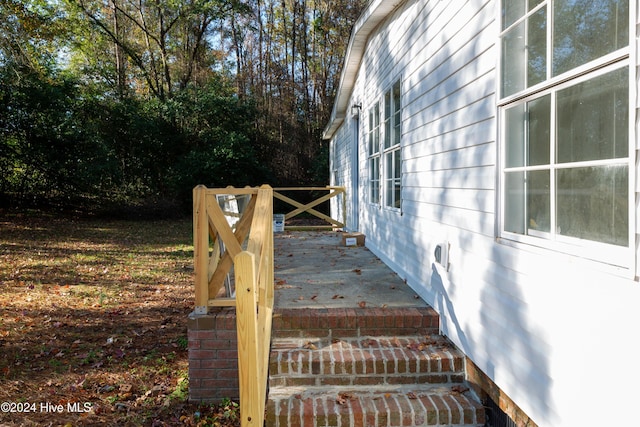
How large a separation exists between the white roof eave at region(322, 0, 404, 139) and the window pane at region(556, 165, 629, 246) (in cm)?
460

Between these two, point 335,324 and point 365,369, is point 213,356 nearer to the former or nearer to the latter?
point 335,324

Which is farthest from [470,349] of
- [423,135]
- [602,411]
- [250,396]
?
[423,135]

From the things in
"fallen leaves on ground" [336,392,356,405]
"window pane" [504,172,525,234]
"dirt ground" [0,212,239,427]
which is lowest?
"dirt ground" [0,212,239,427]

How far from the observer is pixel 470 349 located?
3.15m

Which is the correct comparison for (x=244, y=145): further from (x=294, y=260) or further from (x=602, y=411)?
(x=602, y=411)

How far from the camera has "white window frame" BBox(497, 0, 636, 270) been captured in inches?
66.1

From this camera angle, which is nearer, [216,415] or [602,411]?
[602,411]

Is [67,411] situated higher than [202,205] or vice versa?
[202,205]

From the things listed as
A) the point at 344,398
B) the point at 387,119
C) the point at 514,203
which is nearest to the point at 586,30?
the point at 514,203

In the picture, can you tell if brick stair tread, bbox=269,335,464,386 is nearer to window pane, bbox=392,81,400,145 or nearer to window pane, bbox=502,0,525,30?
window pane, bbox=502,0,525,30

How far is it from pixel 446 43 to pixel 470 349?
8.18 feet

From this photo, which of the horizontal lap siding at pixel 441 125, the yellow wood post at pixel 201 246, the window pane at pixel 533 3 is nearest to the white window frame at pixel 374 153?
the horizontal lap siding at pixel 441 125

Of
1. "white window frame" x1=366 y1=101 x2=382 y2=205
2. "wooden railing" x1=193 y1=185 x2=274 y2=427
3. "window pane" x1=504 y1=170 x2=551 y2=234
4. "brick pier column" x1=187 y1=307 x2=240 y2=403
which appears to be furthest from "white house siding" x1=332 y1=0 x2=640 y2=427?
"brick pier column" x1=187 y1=307 x2=240 y2=403

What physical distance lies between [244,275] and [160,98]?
68.3 feet
